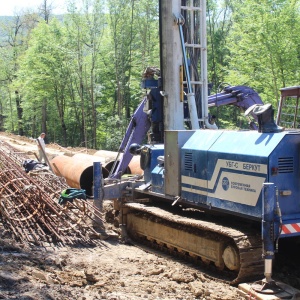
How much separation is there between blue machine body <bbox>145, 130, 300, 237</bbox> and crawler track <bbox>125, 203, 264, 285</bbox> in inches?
12.7

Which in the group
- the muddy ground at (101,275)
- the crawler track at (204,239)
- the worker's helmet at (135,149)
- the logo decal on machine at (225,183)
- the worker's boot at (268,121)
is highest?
the worker's boot at (268,121)

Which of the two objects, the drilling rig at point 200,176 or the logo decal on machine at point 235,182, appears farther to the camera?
the logo decal on machine at point 235,182

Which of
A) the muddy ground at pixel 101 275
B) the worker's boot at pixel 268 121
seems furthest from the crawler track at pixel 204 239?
the worker's boot at pixel 268 121

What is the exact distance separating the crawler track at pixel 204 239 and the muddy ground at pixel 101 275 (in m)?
0.24

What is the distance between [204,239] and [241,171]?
1335 millimetres

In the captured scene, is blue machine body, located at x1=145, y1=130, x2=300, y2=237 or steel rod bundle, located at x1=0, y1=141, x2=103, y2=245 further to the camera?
steel rod bundle, located at x1=0, y1=141, x2=103, y2=245

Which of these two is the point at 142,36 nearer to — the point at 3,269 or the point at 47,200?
the point at 47,200

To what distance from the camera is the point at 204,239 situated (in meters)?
7.64

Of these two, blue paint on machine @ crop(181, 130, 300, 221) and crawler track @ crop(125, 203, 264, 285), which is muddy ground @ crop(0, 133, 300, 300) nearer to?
crawler track @ crop(125, 203, 264, 285)

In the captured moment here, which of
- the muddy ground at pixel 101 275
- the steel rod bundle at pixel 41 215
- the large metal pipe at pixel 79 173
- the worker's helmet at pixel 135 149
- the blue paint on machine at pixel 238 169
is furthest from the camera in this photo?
the large metal pipe at pixel 79 173

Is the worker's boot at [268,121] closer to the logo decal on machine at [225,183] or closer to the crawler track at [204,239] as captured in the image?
the logo decal on machine at [225,183]

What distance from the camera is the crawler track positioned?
6641mm

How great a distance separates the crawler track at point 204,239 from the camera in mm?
6641

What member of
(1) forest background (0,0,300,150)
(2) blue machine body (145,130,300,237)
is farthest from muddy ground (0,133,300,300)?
(1) forest background (0,0,300,150)
